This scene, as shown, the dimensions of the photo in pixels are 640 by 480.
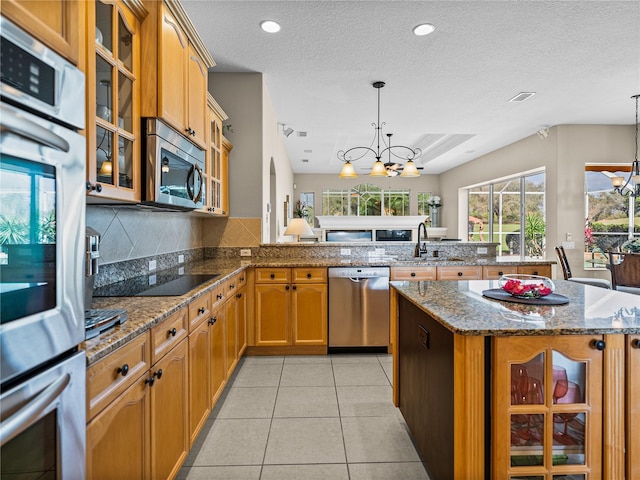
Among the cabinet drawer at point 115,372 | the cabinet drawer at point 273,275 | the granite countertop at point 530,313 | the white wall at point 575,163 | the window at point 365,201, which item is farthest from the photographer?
the window at point 365,201

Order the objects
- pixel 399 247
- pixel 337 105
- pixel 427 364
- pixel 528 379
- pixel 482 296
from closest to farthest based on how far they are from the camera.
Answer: pixel 528 379 → pixel 427 364 → pixel 482 296 → pixel 399 247 → pixel 337 105

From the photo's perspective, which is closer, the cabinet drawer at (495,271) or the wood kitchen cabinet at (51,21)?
the wood kitchen cabinet at (51,21)

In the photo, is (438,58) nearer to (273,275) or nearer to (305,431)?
(273,275)

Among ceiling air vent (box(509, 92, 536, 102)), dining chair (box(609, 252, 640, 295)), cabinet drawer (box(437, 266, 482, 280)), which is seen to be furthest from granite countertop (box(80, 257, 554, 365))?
dining chair (box(609, 252, 640, 295))

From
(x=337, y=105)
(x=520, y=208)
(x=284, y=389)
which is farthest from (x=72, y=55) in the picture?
(x=520, y=208)

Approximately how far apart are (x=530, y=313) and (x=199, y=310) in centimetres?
163

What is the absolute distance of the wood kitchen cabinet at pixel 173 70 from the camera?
1768mm

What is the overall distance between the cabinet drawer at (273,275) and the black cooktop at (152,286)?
35.4 inches

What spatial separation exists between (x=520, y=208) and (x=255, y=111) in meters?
5.61

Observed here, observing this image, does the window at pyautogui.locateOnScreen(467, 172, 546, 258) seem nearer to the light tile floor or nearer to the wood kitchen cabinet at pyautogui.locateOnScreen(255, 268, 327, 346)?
the wood kitchen cabinet at pyautogui.locateOnScreen(255, 268, 327, 346)

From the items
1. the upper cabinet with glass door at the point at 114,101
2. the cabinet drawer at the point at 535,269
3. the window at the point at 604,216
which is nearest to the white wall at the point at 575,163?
the window at the point at 604,216

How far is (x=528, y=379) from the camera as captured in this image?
129cm

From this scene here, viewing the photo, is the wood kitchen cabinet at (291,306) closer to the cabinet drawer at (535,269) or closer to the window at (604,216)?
the cabinet drawer at (535,269)

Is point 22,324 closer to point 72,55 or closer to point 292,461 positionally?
point 72,55
